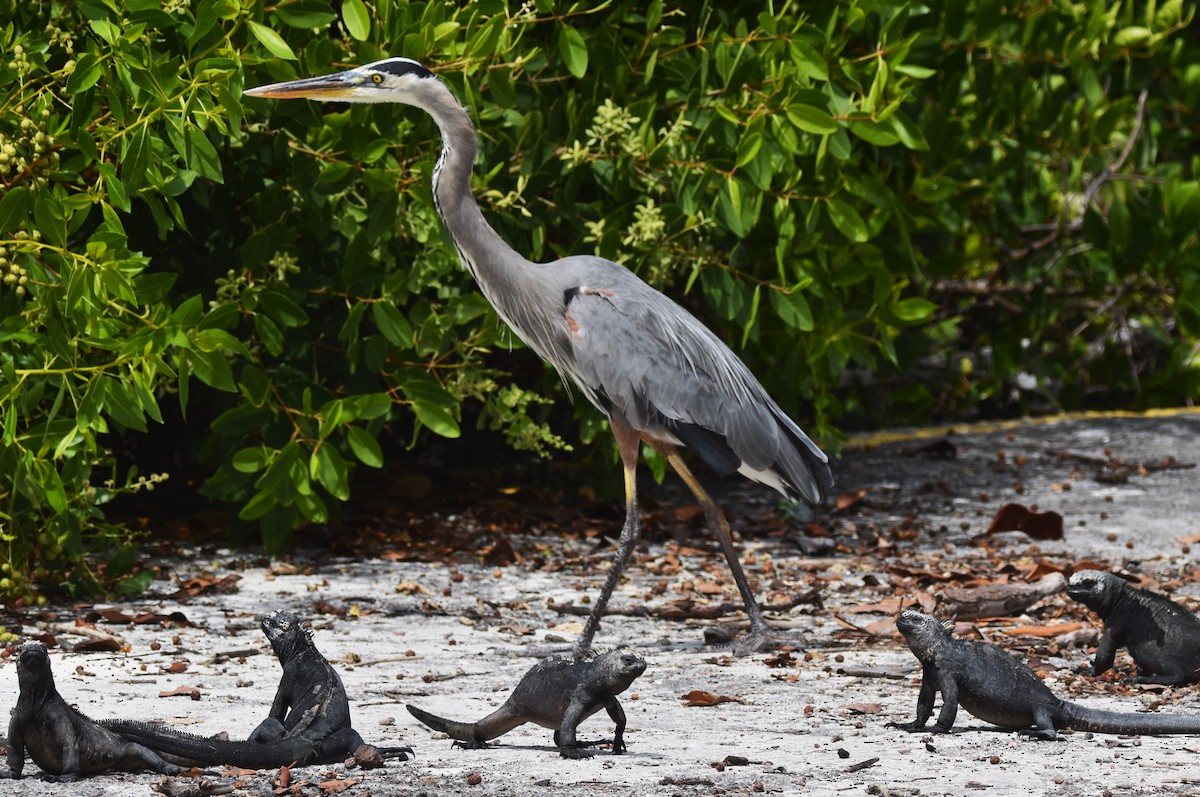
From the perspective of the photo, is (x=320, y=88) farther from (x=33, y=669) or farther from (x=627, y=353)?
(x=33, y=669)

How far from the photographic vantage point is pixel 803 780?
3.55m

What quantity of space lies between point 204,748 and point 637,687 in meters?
1.51

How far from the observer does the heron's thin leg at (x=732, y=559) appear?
17.1ft

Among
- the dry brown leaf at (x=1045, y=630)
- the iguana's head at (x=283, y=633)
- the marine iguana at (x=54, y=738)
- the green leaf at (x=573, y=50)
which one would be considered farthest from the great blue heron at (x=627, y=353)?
the marine iguana at (x=54, y=738)

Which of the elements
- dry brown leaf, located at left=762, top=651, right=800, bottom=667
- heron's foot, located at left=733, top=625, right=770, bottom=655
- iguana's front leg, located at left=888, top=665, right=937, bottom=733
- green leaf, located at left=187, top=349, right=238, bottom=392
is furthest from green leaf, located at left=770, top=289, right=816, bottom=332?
iguana's front leg, located at left=888, top=665, right=937, bottom=733

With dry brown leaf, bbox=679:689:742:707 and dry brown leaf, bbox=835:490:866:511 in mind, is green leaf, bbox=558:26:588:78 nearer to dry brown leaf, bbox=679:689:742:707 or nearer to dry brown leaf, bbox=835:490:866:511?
dry brown leaf, bbox=679:689:742:707

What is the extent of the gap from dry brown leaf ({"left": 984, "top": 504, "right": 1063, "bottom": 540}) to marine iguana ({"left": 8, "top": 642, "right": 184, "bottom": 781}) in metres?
4.54

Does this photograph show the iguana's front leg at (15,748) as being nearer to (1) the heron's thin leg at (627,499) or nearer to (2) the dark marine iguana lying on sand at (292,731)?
(2) the dark marine iguana lying on sand at (292,731)

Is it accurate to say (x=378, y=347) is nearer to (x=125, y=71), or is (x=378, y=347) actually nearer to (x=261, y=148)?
(x=261, y=148)

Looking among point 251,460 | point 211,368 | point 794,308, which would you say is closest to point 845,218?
point 794,308

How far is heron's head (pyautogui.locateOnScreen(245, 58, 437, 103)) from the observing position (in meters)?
5.17

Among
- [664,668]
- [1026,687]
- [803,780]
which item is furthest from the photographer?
[664,668]

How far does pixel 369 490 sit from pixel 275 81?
247cm

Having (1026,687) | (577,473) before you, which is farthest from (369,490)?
(1026,687)
